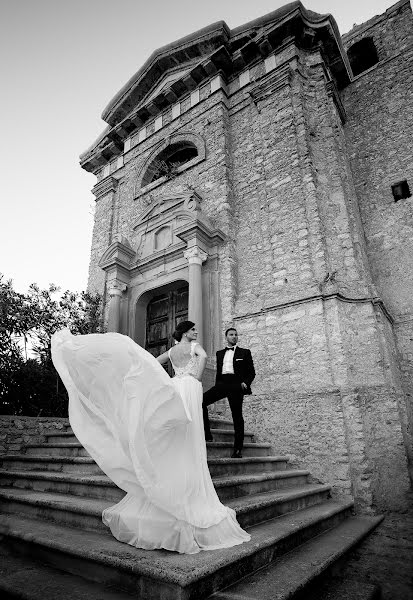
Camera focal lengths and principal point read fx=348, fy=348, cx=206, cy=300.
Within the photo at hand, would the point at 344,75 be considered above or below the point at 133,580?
above

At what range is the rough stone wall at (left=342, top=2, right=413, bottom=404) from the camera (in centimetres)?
707

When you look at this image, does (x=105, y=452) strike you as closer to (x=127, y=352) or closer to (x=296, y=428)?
(x=127, y=352)

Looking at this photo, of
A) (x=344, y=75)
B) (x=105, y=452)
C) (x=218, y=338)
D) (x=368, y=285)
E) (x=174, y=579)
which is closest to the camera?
(x=174, y=579)

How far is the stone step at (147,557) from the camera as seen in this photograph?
2.03 m

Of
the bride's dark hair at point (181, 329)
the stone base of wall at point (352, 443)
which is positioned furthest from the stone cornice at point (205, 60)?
the stone base of wall at point (352, 443)

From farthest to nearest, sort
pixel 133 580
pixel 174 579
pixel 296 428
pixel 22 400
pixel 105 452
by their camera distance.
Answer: pixel 22 400 < pixel 296 428 < pixel 105 452 < pixel 133 580 < pixel 174 579

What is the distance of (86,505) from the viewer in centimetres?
301

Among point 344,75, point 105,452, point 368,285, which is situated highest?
point 344,75

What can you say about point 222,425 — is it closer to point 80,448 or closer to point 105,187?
point 80,448

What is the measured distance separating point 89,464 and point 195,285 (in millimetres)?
4201

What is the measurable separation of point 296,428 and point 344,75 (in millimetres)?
9533

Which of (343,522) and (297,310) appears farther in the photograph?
(297,310)

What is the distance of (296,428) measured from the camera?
5.35 metres

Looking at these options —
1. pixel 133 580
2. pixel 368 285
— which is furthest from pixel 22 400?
pixel 368 285
